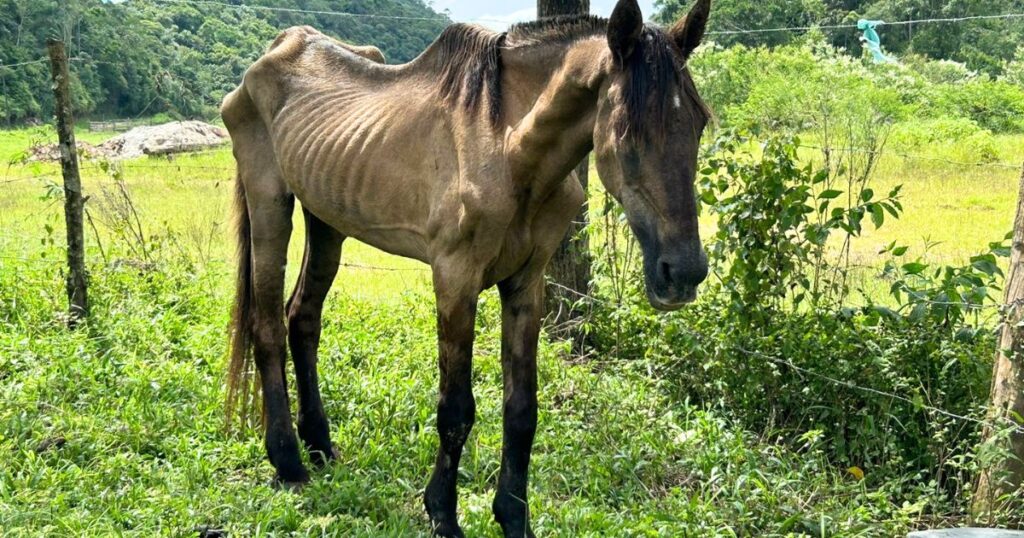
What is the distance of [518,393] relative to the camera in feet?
12.1

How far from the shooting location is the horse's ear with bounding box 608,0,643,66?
2.79m

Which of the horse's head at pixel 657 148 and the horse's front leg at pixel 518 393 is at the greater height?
the horse's head at pixel 657 148

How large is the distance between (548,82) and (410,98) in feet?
2.69

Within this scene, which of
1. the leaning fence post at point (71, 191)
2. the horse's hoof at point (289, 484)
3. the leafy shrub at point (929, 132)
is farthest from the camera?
the leafy shrub at point (929, 132)

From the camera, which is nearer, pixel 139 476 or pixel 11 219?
pixel 139 476

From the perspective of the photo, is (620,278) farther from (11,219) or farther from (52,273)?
(11,219)

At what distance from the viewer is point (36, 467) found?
410cm

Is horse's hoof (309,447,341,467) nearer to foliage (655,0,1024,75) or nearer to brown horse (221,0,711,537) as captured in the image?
brown horse (221,0,711,537)

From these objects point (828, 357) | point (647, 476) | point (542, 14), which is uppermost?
point (542, 14)

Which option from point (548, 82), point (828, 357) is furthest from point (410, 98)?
point (828, 357)

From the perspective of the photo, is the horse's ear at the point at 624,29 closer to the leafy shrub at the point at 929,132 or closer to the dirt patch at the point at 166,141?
the leafy shrub at the point at 929,132

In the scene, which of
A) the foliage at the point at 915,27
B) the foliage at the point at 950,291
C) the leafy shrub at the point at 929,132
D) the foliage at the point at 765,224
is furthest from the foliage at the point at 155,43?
the foliage at the point at 950,291

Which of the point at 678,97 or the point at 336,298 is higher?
the point at 678,97

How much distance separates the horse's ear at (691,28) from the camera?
296 centimetres
